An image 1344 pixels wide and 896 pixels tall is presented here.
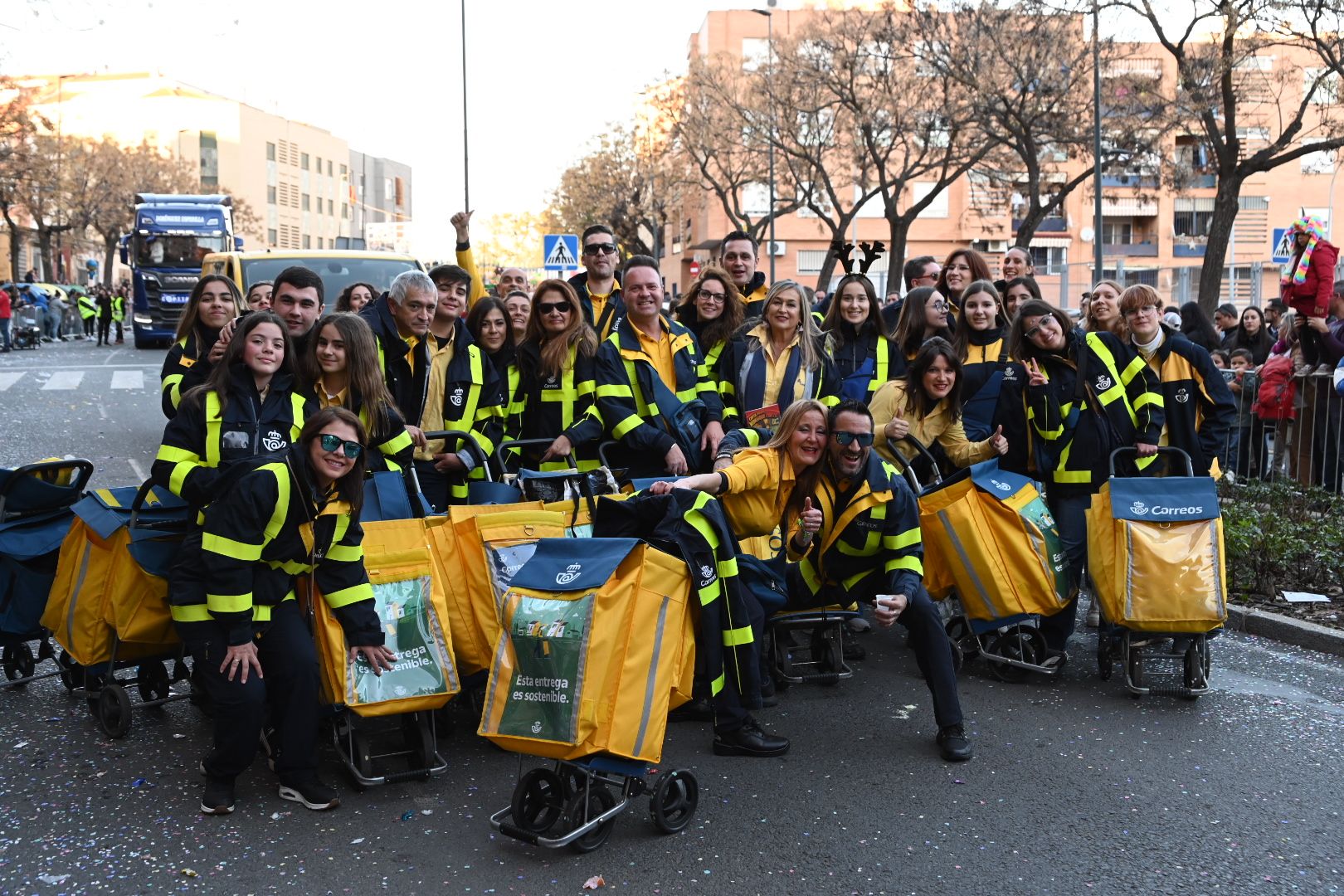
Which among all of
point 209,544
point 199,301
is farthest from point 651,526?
point 199,301

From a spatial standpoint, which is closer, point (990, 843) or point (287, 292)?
point (990, 843)

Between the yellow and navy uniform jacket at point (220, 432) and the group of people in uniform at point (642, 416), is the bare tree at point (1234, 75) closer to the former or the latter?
the group of people in uniform at point (642, 416)

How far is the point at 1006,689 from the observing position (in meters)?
6.08

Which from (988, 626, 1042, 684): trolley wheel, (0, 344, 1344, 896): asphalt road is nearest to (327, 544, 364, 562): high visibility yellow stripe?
(0, 344, 1344, 896): asphalt road

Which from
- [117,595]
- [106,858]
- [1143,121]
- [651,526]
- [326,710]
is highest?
[1143,121]

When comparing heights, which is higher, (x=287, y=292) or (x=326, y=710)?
(x=287, y=292)

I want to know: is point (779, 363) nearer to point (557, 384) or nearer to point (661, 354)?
point (661, 354)

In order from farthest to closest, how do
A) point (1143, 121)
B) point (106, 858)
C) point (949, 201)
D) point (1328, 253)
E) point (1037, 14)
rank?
point (949, 201) → point (1143, 121) → point (1037, 14) → point (1328, 253) → point (106, 858)

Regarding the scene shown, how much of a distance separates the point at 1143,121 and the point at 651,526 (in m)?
25.6

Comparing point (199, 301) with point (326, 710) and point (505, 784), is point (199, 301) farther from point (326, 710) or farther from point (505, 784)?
point (505, 784)

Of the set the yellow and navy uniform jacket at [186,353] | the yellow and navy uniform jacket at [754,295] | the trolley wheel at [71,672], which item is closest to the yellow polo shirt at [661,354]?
the yellow and navy uniform jacket at [754,295]

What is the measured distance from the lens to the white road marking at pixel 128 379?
20.7 m

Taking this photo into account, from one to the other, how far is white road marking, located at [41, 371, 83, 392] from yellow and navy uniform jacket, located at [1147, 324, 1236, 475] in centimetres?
1805

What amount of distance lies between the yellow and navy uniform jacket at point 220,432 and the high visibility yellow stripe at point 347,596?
614mm
